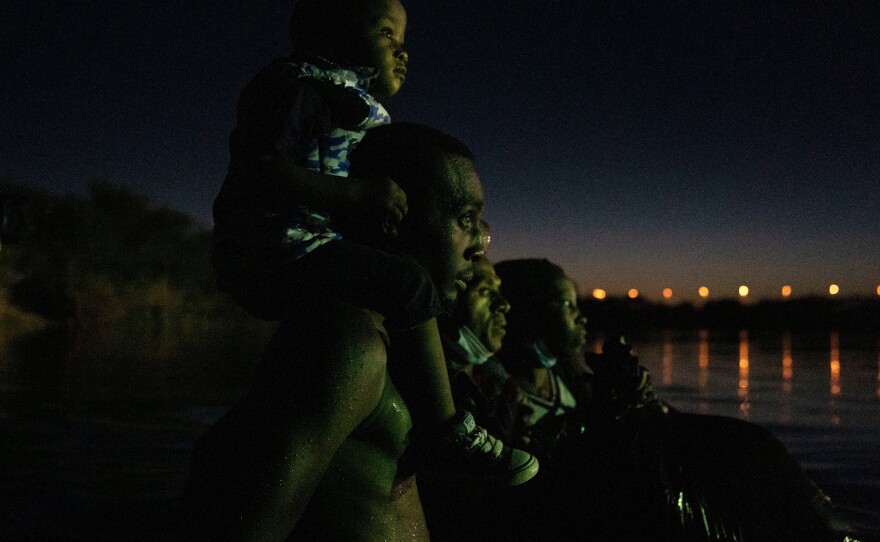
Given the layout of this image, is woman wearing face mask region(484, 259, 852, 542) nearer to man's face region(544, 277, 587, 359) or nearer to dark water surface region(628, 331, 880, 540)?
man's face region(544, 277, 587, 359)

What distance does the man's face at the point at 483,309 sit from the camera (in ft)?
16.6

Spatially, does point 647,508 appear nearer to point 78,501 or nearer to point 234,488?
point 234,488

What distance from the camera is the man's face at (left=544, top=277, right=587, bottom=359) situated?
602 centimetres

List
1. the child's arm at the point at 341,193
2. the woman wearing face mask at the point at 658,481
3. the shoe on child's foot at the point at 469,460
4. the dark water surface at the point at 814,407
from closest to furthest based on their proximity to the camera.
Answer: the child's arm at the point at 341,193 → the shoe on child's foot at the point at 469,460 → the woman wearing face mask at the point at 658,481 → the dark water surface at the point at 814,407

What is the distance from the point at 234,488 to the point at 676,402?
547 inches

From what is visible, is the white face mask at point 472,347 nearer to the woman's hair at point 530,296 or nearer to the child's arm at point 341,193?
the woman's hair at point 530,296

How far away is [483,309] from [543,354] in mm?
1097

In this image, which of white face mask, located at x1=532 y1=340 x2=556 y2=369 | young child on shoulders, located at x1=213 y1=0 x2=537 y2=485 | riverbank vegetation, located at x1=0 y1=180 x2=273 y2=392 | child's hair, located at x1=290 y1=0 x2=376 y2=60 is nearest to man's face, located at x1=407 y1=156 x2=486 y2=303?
young child on shoulders, located at x1=213 y1=0 x2=537 y2=485

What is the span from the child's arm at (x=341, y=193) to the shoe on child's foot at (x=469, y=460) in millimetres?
555

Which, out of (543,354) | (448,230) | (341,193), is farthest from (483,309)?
(341,193)

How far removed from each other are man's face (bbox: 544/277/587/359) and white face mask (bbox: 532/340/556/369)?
36mm

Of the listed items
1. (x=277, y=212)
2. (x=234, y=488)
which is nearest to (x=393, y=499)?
(x=234, y=488)

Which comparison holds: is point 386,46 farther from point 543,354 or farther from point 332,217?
point 543,354

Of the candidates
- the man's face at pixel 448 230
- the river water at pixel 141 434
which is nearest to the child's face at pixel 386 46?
the man's face at pixel 448 230
